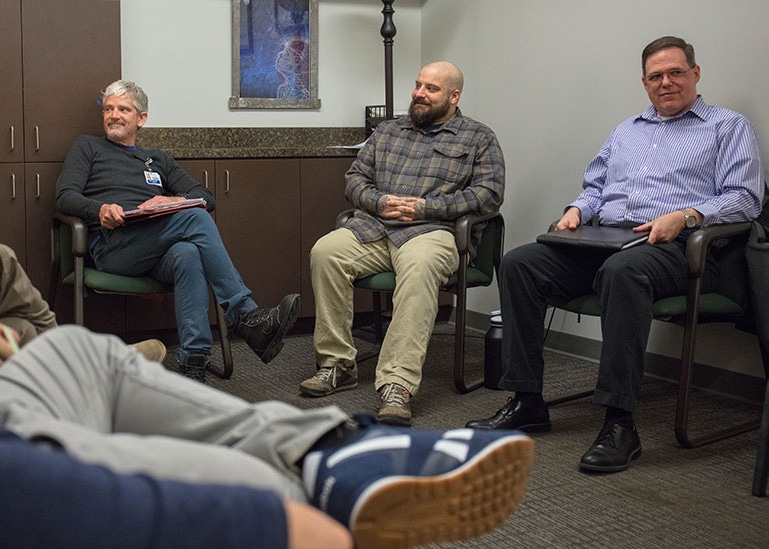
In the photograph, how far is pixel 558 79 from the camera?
14.4ft

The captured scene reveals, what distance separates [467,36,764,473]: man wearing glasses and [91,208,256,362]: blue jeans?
1.10 metres

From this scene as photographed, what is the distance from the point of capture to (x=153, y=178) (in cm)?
408

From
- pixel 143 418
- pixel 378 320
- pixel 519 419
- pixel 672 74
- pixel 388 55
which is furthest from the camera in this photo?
pixel 388 55

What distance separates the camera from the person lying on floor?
108cm

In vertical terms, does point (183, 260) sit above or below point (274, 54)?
below

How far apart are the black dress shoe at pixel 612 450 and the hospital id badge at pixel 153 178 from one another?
212 cm

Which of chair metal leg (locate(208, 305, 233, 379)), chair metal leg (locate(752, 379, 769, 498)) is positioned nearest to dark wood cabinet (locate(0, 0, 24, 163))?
chair metal leg (locate(208, 305, 233, 379))

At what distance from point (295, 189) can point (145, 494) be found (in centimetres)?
356

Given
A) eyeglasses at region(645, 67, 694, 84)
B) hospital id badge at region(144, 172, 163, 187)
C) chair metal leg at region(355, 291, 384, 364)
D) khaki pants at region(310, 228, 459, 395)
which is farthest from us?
chair metal leg at region(355, 291, 384, 364)

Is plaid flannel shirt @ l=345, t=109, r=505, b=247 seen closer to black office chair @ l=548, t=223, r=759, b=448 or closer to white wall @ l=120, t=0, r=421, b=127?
black office chair @ l=548, t=223, r=759, b=448

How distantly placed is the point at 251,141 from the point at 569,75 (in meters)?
1.59

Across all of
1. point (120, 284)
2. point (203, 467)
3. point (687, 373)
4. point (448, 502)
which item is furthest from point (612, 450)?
point (120, 284)

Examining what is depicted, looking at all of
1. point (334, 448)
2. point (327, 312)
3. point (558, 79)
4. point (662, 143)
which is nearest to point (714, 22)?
point (662, 143)

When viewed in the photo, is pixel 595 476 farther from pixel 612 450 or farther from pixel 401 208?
pixel 401 208
